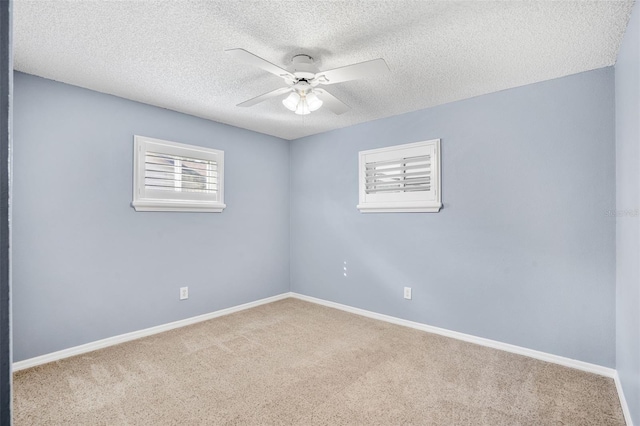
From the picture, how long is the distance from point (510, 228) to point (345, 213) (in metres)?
1.82

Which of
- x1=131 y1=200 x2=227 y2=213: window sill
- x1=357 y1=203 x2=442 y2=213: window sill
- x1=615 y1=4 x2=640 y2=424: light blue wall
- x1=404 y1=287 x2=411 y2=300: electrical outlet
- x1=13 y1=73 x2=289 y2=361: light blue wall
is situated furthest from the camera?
x1=404 y1=287 x2=411 y2=300: electrical outlet

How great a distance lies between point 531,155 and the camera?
2689mm

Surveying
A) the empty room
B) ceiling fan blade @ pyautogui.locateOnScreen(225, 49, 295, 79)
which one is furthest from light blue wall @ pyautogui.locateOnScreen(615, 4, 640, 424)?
ceiling fan blade @ pyautogui.locateOnScreen(225, 49, 295, 79)

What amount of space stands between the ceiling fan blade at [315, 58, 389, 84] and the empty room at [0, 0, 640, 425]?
0.02m

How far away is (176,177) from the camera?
337 centimetres

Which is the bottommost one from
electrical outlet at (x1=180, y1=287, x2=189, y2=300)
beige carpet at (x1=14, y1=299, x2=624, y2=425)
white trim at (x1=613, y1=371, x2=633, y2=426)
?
beige carpet at (x1=14, y1=299, x2=624, y2=425)

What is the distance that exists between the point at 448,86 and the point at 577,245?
1.65 metres

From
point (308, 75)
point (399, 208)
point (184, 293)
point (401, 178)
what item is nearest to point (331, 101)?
point (308, 75)

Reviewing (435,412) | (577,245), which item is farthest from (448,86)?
(435,412)

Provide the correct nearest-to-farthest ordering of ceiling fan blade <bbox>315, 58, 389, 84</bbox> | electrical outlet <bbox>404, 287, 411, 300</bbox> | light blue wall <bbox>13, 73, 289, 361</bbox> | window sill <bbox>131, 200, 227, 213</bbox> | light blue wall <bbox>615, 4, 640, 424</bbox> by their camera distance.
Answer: light blue wall <bbox>615, 4, 640, 424</bbox> < ceiling fan blade <bbox>315, 58, 389, 84</bbox> < light blue wall <bbox>13, 73, 289, 361</bbox> < window sill <bbox>131, 200, 227, 213</bbox> < electrical outlet <bbox>404, 287, 411, 300</bbox>

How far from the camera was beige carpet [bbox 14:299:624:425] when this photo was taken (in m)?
1.90

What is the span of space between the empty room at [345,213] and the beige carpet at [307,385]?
0.06 ft

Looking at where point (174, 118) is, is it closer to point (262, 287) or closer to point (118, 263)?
point (118, 263)

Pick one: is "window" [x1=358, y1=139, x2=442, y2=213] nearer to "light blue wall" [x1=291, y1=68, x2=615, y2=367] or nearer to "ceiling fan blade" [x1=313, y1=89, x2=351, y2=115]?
"light blue wall" [x1=291, y1=68, x2=615, y2=367]
